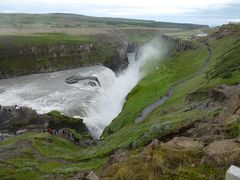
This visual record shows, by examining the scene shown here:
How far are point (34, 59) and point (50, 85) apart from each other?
33294 millimetres

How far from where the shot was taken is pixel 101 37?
165 metres

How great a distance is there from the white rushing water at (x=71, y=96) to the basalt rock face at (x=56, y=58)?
6209 mm

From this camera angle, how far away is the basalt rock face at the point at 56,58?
10976cm

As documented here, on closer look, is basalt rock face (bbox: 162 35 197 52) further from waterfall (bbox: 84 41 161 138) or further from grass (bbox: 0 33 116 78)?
grass (bbox: 0 33 116 78)

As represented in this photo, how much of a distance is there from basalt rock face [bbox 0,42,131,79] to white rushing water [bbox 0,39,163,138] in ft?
20.4

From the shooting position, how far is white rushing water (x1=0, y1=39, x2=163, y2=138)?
2486 inches

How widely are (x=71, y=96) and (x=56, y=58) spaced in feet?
176

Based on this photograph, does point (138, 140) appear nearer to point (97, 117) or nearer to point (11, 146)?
point (11, 146)

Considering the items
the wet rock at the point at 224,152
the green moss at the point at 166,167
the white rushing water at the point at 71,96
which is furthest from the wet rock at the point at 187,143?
the white rushing water at the point at 71,96

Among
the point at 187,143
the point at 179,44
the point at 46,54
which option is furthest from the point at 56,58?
the point at 187,143

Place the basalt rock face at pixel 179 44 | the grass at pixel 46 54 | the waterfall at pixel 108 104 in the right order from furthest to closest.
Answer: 1. the basalt rock face at pixel 179 44
2. the grass at pixel 46 54
3. the waterfall at pixel 108 104

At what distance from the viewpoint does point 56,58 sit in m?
125

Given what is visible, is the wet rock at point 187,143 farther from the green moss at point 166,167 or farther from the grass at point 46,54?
the grass at point 46,54

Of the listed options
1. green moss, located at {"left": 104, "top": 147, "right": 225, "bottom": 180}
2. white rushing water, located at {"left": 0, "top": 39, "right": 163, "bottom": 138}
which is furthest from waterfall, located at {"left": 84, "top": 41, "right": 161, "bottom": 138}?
green moss, located at {"left": 104, "top": 147, "right": 225, "bottom": 180}
